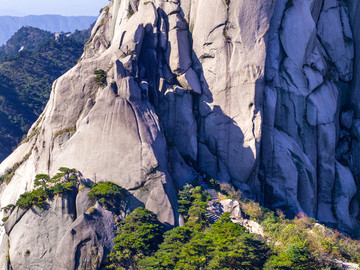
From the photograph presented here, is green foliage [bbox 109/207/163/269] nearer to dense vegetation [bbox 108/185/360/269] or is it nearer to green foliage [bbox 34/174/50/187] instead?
dense vegetation [bbox 108/185/360/269]

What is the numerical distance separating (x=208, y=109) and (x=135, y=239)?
1468 centimetres

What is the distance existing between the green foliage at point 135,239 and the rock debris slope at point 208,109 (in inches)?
117

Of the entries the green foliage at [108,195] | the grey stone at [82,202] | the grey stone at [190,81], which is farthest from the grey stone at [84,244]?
the grey stone at [190,81]

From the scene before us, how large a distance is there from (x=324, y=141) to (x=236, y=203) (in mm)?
13923

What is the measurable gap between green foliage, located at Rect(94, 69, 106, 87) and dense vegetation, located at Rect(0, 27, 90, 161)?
46.0 m

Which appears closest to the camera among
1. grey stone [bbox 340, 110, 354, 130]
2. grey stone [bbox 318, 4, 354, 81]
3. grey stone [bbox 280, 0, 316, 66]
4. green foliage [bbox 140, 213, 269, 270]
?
green foliage [bbox 140, 213, 269, 270]

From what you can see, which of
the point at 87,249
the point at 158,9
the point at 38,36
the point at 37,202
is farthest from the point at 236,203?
the point at 38,36

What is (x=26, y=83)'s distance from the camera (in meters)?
94.1

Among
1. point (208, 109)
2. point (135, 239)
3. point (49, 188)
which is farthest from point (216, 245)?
point (208, 109)

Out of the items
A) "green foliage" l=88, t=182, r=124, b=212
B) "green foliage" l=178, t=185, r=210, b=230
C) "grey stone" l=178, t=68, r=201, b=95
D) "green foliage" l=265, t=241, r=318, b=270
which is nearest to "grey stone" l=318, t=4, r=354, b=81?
"grey stone" l=178, t=68, r=201, b=95

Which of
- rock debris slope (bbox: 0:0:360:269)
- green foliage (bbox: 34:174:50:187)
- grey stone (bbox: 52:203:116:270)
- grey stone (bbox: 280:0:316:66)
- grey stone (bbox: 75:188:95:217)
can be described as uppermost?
grey stone (bbox: 280:0:316:66)

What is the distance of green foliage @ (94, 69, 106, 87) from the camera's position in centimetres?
3491

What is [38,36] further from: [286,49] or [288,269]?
[288,269]

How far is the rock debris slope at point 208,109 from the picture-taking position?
1276 inches
